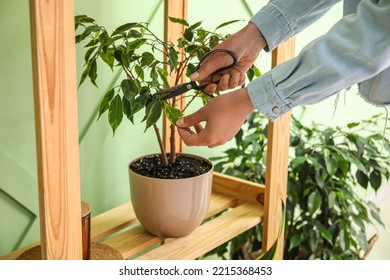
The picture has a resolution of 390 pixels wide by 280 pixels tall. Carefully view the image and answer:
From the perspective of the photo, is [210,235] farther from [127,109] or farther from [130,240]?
[127,109]

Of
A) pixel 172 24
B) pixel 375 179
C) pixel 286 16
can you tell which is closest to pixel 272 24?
pixel 286 16


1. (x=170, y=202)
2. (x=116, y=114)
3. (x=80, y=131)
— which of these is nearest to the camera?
(x=116, y=114)

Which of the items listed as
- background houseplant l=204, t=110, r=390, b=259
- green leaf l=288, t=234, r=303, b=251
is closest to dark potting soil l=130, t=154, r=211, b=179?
background houseplant l=204, t=110, r=390, b=259

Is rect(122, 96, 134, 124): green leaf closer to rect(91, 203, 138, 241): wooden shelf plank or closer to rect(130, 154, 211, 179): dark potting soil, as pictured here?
rect(130, 154, 211, 179): dark potting soil

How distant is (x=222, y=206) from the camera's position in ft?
4.31

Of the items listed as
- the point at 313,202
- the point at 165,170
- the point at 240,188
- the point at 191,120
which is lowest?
the point at 313,202

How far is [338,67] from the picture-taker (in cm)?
75

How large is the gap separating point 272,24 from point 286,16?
3 cm

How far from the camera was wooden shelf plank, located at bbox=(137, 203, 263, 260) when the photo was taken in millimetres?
1044

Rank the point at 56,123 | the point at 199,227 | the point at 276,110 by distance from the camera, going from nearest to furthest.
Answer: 1. the point at 56,123
2. the point at 276,110
3. the point at 199,227

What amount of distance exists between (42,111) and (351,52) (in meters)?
0.44

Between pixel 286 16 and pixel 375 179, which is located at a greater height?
pixel 286 16

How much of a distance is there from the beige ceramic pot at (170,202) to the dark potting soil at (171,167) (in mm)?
26

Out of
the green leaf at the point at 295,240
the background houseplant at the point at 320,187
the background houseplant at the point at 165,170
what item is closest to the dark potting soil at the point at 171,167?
the background houseplant at the point at 165,170
